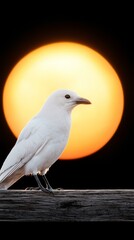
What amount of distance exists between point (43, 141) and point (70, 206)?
1373 mm

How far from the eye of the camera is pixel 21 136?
4.26 metres

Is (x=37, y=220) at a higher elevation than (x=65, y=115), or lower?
lower

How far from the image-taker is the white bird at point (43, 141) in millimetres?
3984

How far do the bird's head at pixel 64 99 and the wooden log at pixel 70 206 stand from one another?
1.48 meters

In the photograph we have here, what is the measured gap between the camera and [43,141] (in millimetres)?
4043

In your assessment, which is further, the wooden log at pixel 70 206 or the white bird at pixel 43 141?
the white bird at pixel 43 141

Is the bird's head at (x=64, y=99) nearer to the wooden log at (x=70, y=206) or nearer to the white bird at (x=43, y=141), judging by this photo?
the white bird at (x=43, y=141)

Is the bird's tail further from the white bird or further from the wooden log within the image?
the wooden log

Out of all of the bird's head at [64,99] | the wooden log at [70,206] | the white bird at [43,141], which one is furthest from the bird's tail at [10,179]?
the wooden log at [70,206]

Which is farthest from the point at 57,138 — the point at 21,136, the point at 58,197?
the point at 58,197

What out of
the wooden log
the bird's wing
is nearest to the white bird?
the bird's wing

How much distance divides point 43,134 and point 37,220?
1483 millimetres

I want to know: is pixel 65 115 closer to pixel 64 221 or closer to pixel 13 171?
pixel 13 171

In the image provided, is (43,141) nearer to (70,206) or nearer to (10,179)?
(10,179)
